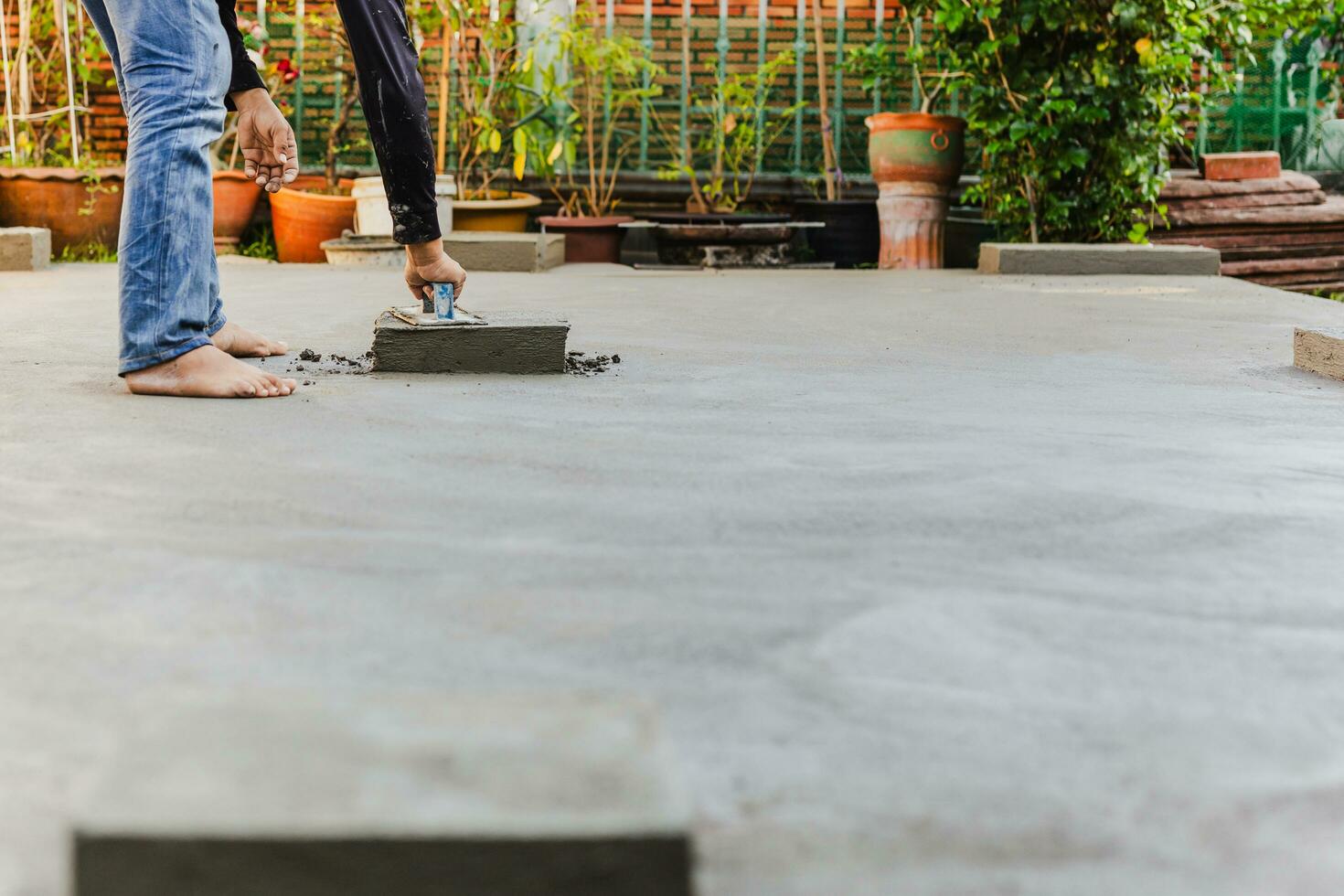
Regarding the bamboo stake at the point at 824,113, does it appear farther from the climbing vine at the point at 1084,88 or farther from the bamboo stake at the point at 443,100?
the bamboo stake at the point at 443,100

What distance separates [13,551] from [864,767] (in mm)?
927

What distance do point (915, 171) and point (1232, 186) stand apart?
1.41 meters

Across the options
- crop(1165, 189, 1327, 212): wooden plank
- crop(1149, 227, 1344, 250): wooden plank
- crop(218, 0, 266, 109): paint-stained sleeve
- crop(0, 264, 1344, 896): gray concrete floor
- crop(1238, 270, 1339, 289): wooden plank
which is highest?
crop(218, 0, 266, 109): paint-stained sleeve

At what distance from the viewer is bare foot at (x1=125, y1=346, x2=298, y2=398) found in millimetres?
2363

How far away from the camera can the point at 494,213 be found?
20.9 feet

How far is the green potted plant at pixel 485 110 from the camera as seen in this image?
247 inches

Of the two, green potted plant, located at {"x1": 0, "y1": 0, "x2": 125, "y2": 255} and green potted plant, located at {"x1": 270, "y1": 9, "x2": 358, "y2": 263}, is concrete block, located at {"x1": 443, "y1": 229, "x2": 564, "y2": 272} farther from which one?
green potted plant, located at {"x1": 0, "y1": 0, "x2": 125, "y2": 255}

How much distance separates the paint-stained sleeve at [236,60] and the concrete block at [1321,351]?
7.07ft

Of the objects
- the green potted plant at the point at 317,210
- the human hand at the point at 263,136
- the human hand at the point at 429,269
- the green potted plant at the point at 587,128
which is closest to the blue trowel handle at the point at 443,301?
the human hand at the point at 429,269

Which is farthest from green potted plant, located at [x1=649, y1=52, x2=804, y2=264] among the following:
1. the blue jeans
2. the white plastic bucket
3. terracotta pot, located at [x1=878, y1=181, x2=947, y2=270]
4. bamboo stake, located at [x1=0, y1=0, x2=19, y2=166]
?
the blue jeans

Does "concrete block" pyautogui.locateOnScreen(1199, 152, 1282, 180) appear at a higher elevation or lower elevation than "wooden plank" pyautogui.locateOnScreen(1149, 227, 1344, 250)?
higher

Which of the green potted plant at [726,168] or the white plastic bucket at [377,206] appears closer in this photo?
the white plastic bucket at [377,206]

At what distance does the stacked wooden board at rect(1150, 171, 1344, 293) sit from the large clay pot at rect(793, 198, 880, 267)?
4.10ft

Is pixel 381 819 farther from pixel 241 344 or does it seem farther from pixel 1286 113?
pixel 1286 113
